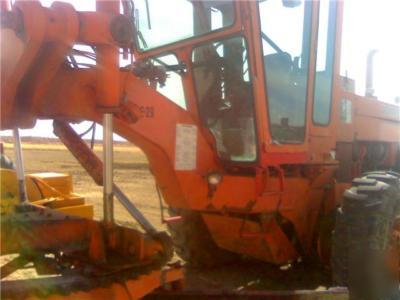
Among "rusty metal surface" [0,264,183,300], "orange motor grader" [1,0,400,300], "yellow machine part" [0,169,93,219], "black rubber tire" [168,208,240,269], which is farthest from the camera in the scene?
"black rubber tire" [168,208,240,269]

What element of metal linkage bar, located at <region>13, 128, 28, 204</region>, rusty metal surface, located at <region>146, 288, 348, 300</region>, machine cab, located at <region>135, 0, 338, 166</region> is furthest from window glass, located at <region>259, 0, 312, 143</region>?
metal linkage bar, located at <region>13, 128, 28, 204</region>

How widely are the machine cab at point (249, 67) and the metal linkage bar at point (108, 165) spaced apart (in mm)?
1215

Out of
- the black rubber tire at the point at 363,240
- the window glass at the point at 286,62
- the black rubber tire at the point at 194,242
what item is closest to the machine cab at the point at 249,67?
the window glass at the point at 286,62

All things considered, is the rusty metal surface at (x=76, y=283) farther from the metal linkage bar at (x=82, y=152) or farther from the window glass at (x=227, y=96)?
the window glass at (x=227, y=96)

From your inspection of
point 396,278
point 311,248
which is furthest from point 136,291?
point 396,278

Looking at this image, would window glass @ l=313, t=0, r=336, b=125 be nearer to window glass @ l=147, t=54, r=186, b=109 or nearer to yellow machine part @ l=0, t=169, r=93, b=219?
window glass @ l=147, t=54, r=186, b=109

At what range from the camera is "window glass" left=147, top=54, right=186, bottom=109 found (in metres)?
4.21

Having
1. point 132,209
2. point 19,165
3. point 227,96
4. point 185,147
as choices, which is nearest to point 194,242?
point 227,96

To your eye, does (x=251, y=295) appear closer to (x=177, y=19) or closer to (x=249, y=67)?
(x=249, y=67)

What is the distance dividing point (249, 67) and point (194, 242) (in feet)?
6.82

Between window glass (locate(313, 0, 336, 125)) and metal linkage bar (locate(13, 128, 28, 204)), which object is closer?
metal linkage bar (locate(13, 128, 28, 204))

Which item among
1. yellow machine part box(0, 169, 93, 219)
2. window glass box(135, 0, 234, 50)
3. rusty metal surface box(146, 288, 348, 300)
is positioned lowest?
rusty metal surface box(146, 288, 348, 300)

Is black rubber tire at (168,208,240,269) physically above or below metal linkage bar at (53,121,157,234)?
below

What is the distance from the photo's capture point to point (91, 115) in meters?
2.96
